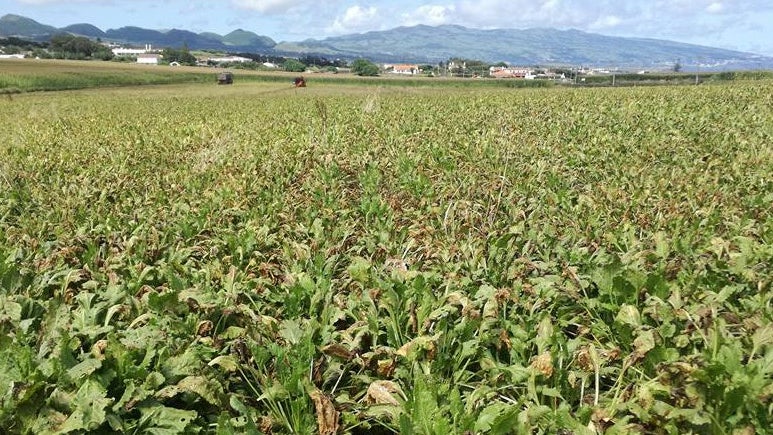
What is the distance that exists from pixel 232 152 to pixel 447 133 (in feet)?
13.8

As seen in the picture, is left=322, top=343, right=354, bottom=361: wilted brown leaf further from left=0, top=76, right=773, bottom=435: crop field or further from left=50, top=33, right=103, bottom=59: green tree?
left=50, top=33, right=103, bottom=59: green tree

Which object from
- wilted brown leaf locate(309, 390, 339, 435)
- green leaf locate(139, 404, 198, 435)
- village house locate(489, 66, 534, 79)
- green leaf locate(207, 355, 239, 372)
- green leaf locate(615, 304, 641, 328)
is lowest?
wilted brown leaf locate(309, 390, 339, 435)

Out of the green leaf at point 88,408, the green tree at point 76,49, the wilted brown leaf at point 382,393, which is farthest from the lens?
the green tree at point 76,49

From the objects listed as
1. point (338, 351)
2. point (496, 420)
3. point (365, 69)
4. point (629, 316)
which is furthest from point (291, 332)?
point (365, 69)

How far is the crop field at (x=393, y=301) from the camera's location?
8.01ft

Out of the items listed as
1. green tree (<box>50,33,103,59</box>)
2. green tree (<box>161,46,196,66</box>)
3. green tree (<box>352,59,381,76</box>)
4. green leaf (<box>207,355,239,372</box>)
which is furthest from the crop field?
green tree (<box>50,33,103,59</box>)

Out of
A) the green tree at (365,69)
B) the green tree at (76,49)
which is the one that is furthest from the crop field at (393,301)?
the green tree at (76,49)

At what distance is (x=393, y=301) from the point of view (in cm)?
331

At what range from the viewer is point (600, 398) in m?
2.71

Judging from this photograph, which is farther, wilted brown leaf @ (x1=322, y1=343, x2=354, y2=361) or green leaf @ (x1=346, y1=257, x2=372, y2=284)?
green leaf @ (x1=346, y1=257, x2=372, y2=284)

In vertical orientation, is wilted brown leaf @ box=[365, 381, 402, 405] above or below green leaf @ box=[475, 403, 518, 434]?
below

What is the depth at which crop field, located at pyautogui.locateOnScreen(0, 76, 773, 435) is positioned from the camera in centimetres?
244

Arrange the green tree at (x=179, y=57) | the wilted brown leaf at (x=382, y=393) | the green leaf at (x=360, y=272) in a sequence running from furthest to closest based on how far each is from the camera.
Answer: the green tree at (x=179, y=57) < the green leaf at (x=360, y=272) < the wilted brown leaf at (x=382, y=393)

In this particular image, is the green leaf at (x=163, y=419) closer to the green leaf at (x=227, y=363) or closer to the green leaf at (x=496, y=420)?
the green leaf at (x=227, y=363)
